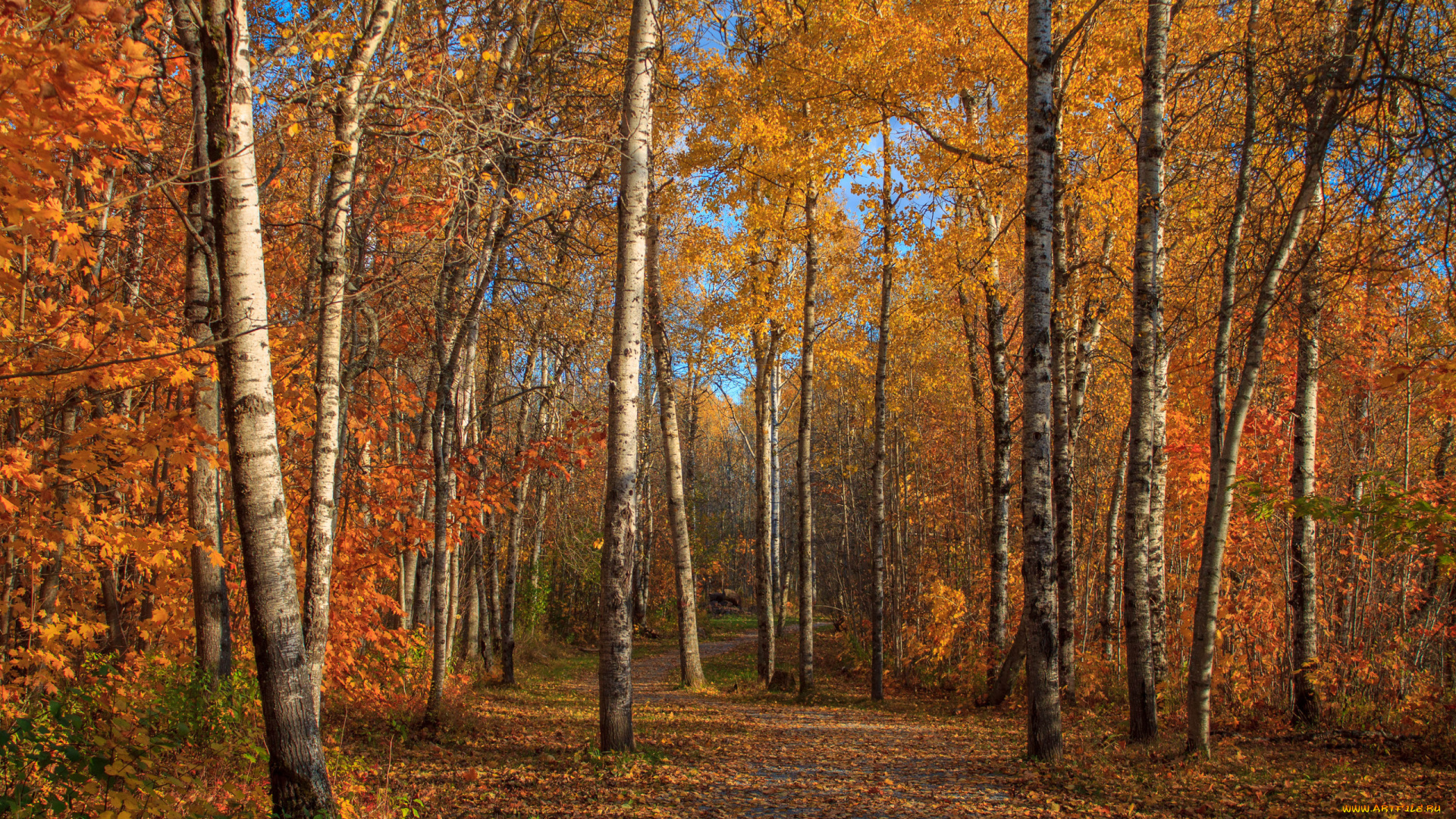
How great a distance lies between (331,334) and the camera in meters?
5.73

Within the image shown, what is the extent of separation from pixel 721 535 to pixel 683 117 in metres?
34.3

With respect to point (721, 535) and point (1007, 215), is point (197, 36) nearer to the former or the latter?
point (1007, 215)

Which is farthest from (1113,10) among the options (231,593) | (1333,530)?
(231,593)

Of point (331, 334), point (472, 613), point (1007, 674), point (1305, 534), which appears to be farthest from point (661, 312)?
point (1305, 534)

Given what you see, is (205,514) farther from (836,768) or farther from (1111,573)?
(1111,573)

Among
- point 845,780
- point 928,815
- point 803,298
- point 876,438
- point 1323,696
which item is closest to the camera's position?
point 928,815

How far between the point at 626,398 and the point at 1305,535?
7.89 metres

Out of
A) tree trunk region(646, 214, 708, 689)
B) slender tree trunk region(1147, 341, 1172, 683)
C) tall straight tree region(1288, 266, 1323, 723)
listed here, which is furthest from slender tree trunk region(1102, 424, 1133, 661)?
tree trunk region(646, 214, 708, 689)

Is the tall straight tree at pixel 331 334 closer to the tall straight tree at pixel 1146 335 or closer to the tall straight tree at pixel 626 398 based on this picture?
the tall straight tree at pixel 626 398

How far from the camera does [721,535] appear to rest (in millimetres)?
44500

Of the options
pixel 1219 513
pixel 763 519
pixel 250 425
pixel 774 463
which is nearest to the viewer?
pixel 250 425

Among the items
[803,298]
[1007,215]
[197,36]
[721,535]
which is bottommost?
[721,535]

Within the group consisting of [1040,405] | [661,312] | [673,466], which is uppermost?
[661,312]

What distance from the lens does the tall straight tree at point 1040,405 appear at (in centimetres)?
633
